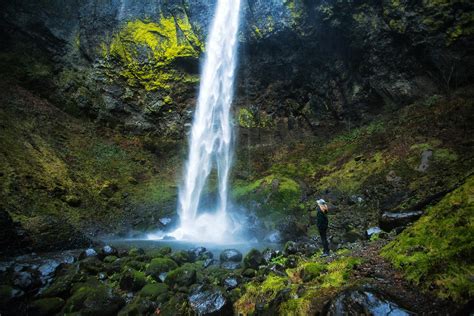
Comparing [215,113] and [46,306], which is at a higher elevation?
[215,113]

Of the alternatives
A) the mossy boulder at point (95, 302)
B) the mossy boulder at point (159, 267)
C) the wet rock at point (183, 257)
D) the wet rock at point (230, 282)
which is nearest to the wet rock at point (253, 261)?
the wet rock at point (230, 282)

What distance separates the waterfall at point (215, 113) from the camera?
19672 millimetres

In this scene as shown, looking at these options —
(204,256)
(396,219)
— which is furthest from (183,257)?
(396,219)

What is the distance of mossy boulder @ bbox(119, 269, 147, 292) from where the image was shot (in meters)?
6.11

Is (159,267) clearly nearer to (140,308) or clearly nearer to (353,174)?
(140,308)

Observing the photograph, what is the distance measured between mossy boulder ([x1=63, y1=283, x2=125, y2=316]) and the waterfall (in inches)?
494

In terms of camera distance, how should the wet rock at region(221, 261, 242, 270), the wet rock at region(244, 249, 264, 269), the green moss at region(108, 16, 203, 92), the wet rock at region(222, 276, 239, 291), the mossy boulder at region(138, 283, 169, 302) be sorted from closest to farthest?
the mossy boulder at region(138, 283, 169, 302), the wet rock at region(222, 276, 239, 291), the wet rock at region(244, 249, 264, 269), the wet rock at region(221, 261, 242, 270), the green moss at region(108, 16, 203, 92)

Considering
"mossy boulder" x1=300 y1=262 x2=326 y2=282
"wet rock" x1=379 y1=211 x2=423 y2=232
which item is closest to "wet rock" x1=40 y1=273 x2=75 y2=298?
"mossy boulder" x1=300 y1=262 x2=326 y2=282

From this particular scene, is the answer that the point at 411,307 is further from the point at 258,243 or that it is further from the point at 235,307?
the point at 258,243

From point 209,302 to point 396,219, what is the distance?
4.30m

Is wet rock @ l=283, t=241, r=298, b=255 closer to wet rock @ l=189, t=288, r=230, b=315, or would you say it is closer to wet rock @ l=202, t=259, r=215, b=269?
wet rock @ l=202, t=259, r=215, b=269

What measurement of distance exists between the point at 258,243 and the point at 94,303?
301 inches

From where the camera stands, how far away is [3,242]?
854 centimetres

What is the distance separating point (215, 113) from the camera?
21.5 meters
